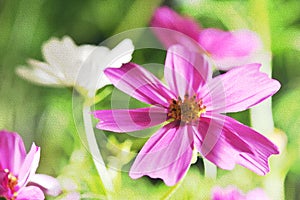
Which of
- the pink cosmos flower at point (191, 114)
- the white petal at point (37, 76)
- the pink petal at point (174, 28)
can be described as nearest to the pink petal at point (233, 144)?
the pink cosmos flower at point (191, 114)

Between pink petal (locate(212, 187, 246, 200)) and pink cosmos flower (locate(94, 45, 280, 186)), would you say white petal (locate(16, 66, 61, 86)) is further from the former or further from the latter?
pink petal (locate(212, 187, 246, 200))

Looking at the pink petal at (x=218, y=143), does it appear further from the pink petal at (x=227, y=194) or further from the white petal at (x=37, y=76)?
the white petal at (x=37, y=76)

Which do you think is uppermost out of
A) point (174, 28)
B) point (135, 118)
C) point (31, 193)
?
point (174, 28)

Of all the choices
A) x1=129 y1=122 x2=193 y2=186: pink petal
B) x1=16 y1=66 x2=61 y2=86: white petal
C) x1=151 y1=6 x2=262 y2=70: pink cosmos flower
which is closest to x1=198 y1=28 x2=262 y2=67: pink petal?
x1=151 y1=6 x2=262 y2=70: pink cosmos flower

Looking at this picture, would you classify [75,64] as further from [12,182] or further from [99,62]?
[12,182]

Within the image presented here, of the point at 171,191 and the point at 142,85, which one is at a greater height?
the point at 142,85

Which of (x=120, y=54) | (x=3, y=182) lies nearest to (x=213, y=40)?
(x=120, y=54)

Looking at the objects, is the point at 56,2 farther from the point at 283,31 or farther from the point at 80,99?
the point at 283,31
